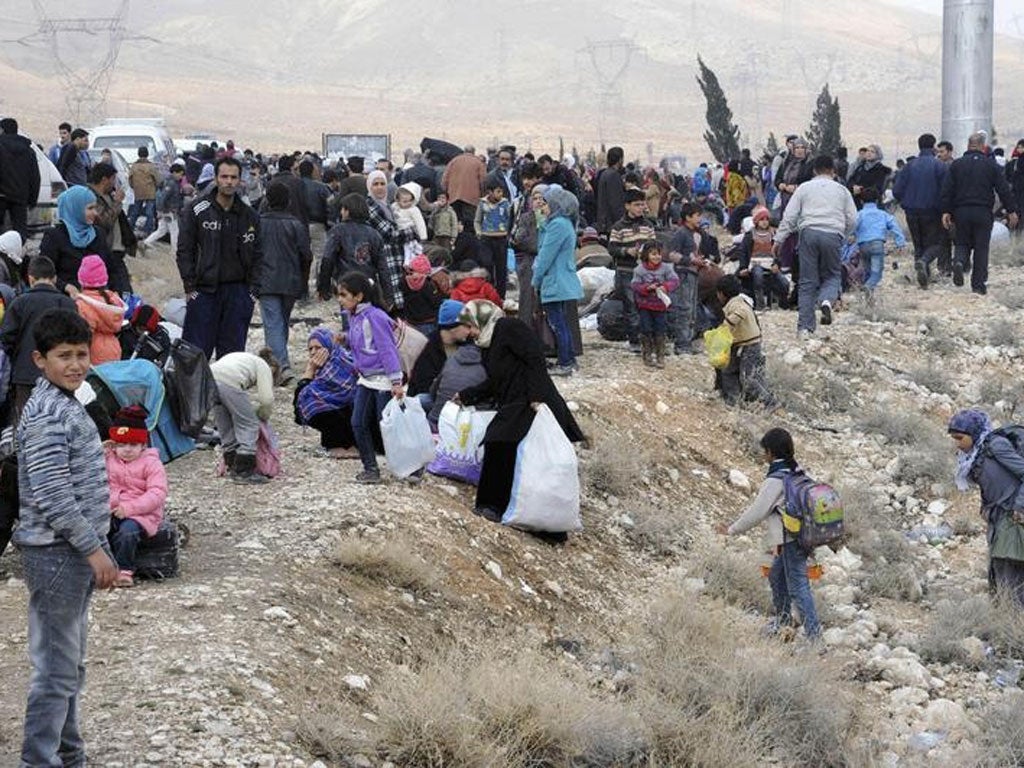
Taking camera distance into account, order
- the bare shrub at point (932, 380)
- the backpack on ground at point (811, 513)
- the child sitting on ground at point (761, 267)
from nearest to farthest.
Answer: the backpack on ground at point (811, 513) < the bare shrub at point (932, 380) < the child sitting on ground at point (761, 267)

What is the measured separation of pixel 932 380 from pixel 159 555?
403 inches

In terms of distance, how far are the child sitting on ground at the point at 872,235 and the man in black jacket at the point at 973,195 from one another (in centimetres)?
66

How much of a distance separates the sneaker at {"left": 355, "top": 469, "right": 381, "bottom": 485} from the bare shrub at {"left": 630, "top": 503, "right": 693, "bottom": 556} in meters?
1.88

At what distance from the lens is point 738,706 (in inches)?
295

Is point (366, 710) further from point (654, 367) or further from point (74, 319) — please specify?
point (654, 367)

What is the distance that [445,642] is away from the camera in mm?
7734

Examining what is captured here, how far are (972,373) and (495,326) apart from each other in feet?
28.7

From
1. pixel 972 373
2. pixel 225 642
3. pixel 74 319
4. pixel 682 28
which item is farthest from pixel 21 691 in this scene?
pixel 682 28

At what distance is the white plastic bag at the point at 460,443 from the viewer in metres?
10.1

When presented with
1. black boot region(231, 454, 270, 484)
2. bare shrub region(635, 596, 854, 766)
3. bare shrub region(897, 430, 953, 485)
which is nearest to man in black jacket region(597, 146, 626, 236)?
bare shrub region(897, 430, 953, 485)

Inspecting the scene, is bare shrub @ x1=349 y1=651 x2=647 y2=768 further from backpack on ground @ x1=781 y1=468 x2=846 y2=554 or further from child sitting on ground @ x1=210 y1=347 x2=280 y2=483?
child sitting on ground @ x1=210 y1=347 x2=280 y2=483

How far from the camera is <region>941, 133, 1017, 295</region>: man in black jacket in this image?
1833cm

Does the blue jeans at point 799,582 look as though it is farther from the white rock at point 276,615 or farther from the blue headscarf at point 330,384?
the blue headscarf at point 330,384

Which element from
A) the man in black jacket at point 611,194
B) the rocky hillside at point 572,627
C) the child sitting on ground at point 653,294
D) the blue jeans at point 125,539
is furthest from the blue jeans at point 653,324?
the blue jeans at point 125,539
